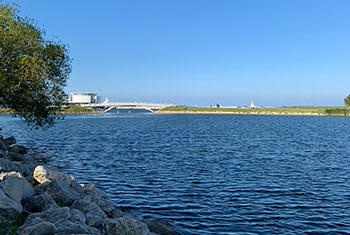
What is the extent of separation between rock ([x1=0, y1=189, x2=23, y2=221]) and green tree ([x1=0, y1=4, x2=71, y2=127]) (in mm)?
20660

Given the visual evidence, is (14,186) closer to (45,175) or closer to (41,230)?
(41,230)

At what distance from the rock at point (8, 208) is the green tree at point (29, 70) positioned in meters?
20.7

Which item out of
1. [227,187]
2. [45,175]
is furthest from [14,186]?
[227,187]

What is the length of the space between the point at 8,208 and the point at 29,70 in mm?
23077

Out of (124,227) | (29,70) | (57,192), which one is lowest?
(124,227)

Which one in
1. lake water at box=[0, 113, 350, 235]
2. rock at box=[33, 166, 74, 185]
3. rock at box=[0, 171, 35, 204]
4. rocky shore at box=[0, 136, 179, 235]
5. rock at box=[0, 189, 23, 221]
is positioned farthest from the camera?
lake water at box=[0, 113, 350, 235]

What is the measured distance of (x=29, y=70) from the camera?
3045cm

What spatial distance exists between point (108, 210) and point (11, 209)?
606 cm

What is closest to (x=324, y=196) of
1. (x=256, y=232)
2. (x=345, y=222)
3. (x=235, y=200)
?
(x=345, y=222)

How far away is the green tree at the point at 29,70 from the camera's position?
2994 centimetres

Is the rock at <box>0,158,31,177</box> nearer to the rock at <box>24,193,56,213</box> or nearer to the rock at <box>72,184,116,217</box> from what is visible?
the rock at <box>72,184,116,217</box>

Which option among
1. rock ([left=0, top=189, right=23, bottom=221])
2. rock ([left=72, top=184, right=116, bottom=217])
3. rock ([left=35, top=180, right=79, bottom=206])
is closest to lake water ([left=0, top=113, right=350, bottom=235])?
rock ([left=72, top=184, right=116, bottom=217])

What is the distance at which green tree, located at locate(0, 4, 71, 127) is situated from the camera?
29938 millimetres

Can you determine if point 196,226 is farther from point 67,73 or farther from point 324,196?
point 67,73
